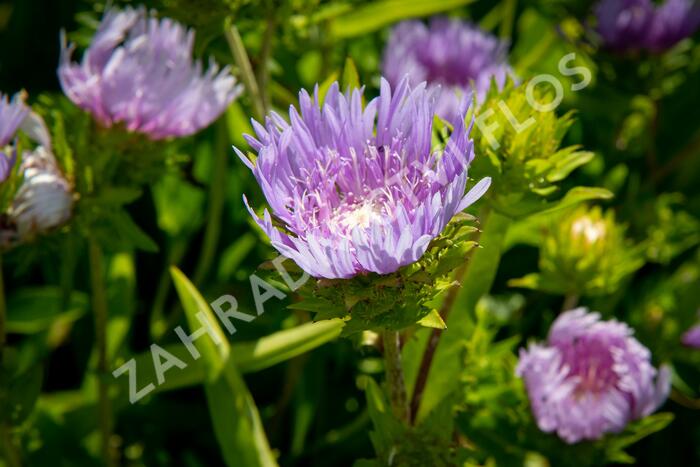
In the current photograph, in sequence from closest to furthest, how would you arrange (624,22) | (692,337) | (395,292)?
(395,292), (692,337), (624,22)

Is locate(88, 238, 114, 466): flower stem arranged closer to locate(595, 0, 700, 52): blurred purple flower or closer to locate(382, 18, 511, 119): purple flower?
locate(382, 18, 511, 119): purple flower

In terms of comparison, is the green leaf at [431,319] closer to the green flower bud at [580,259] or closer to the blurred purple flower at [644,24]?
the green flower bud at [580,259]

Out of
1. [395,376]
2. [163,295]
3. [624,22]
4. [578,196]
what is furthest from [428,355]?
[624,22]

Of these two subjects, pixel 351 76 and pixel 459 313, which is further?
pixel 459 313

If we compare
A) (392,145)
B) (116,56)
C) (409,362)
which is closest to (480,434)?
(409,362)

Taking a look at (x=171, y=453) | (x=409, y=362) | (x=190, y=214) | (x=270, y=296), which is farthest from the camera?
(x=190, y=214)

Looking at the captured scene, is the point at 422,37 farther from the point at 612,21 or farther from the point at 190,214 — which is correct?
the point at 190,214

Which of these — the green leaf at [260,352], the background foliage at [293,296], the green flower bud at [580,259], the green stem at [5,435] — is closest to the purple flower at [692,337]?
the background foliage at [293,296]

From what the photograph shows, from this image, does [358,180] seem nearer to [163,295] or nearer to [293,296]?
[293,296]
